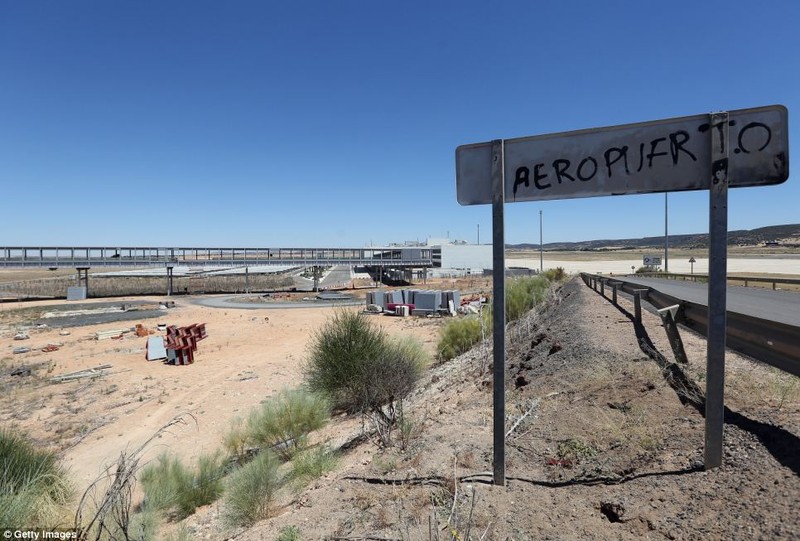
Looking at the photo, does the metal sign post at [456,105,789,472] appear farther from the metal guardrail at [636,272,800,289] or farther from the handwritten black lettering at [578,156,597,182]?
the metal guardrail at [636,272,800,289]

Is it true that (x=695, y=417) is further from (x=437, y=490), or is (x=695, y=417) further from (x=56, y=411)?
(x=56, y=411)

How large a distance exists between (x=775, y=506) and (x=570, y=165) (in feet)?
7.94

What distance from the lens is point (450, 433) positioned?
4.86m

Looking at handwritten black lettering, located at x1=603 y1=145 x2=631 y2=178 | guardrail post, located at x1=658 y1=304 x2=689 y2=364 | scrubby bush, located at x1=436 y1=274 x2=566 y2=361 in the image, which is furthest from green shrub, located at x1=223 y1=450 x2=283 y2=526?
scrubby bush, located at x1=436 y1=274 x2=566 y2=361

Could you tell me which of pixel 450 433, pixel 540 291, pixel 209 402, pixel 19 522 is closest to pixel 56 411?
pixel 209 402

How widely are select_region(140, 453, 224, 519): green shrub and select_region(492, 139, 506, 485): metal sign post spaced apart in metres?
4.48

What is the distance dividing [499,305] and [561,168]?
Answer: 1149 mm

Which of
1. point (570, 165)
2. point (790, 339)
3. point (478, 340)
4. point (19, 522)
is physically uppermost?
point (570, 165)

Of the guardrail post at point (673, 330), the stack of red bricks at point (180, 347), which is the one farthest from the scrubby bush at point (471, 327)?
the stack of red bricks at point (180, 347)

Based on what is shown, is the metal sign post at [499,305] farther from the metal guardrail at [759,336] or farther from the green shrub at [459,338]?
the green shrub at [459,338]

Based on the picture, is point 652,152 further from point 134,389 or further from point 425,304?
point 425,304

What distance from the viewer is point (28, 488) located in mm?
3787

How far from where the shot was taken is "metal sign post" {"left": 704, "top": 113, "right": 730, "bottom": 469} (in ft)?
8.71

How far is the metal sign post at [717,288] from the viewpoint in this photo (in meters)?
2.65
